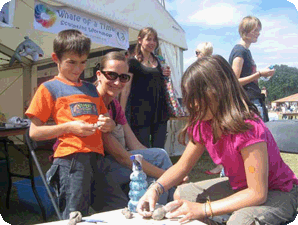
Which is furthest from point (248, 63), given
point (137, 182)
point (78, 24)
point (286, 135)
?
point (78, 24)

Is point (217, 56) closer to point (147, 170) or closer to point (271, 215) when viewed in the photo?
point (271, 215)

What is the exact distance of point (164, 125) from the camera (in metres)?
3.13

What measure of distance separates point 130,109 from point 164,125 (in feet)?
1.36

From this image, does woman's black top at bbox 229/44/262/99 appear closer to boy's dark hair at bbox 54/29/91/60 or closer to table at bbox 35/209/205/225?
boy's dark hair at bbox 54/29/91/60

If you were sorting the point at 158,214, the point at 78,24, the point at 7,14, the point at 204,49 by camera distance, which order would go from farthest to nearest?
1. the point at 78,24
2. the point at 204,49
3. the point at 7,14
4. the point at 158,214

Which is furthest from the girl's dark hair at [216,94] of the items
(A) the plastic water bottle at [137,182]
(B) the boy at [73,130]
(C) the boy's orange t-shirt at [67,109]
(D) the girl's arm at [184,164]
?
(C) the boy's orange t-shirt at [67,109]

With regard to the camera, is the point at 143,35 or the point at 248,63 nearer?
the point at 248,63

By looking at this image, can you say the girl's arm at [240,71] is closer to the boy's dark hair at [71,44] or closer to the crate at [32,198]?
the boy's dark hair at [71,44]

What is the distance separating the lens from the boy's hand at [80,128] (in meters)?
1.48

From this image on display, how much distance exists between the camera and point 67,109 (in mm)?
1598

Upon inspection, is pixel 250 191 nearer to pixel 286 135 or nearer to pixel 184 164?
pixel 184 164

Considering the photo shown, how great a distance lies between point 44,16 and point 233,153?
3.50 meters

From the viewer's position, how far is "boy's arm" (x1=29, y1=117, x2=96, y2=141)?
4.88 feet

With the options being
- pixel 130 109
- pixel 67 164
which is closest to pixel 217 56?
A: pixel 67 164
